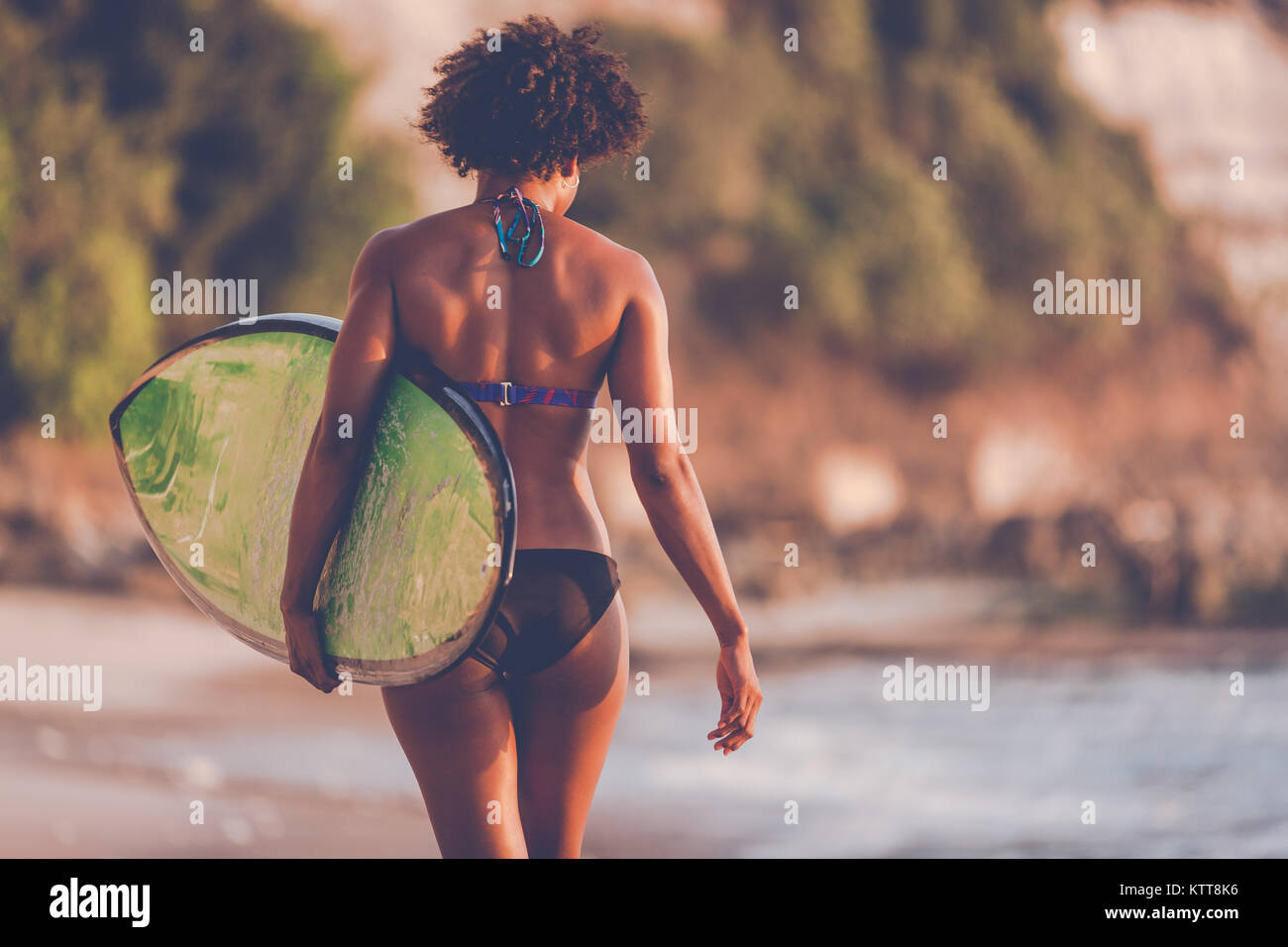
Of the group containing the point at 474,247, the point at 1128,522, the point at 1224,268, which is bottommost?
the point at 1128,522

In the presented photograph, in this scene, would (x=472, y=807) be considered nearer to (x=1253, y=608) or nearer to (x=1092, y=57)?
(x=1253, y=608)

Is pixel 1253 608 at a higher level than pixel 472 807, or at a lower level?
lower

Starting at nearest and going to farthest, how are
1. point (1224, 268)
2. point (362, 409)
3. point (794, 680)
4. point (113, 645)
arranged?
1. point (362, 409)
2. point (113, 645)
3. point (794, 680)
4. point (1224, 268)

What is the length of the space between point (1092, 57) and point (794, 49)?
147 inches

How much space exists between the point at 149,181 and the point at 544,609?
968 centimetres

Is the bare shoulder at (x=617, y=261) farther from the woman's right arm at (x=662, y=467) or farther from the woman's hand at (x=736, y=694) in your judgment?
the woman's hand at (x=736, y=694)

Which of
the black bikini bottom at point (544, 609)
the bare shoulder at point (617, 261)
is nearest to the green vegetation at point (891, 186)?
the bare shoulder at point (617, 261)

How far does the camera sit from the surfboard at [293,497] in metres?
1.91

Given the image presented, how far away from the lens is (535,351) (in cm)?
195

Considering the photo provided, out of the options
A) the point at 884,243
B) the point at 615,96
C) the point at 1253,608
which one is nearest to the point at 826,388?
the point at 884,243

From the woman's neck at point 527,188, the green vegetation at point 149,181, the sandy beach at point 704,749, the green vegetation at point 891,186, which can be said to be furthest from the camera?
the green vegetation at point 891,186

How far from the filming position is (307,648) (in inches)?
79.2

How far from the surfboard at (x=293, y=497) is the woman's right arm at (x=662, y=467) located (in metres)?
0.22

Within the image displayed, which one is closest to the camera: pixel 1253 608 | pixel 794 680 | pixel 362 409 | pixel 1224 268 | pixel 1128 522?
pixel 362 409
